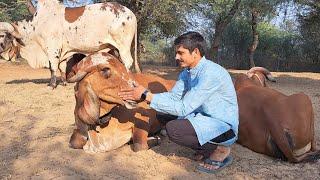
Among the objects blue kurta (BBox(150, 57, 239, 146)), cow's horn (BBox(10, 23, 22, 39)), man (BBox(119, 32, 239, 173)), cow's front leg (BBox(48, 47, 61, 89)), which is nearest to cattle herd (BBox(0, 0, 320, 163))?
man (BBox(119, 32, 239, 173))

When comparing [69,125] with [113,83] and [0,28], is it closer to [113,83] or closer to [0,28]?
[113,83]

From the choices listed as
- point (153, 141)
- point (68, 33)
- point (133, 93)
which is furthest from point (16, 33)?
point (133, 93)

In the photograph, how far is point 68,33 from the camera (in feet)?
33.2

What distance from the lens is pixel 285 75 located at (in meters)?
15.3

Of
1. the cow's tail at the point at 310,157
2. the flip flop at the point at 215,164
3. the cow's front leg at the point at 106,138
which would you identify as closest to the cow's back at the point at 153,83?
the cow's front leg at the point at 106,138

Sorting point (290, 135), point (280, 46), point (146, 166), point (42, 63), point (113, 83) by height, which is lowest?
point (280, 46)

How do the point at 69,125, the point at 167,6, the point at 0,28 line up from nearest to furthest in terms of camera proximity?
the point at 69,125 < the point at 0,28 < the point at 167,6

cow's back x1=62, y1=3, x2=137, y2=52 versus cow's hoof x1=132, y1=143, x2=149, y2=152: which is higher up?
cow's back x1=62, y1=3, x2=137, y2=52

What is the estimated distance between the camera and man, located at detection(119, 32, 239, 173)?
12.5ft

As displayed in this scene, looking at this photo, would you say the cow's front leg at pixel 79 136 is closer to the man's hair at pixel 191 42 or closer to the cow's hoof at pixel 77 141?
the cow's hoof at pixel 77 141

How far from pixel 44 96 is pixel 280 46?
16.5 metres

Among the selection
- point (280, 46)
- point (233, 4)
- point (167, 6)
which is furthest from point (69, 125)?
point (280, 46)

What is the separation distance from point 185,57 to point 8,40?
7.79 metres

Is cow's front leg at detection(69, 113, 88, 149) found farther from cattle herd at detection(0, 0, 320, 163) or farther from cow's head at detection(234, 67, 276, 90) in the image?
cow's head at detection(234, 67, 276, 90)
